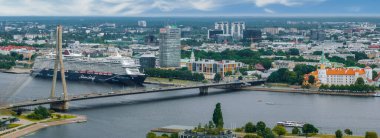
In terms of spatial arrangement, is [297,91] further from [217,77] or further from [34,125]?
[34,125]

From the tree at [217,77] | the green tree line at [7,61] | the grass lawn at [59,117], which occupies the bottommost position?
the grass lawn at [59,117]

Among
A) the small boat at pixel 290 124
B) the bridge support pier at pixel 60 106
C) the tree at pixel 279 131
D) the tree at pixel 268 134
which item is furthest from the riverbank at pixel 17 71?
the tree at pixel 268 134

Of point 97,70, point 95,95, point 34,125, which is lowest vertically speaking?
point 34,125

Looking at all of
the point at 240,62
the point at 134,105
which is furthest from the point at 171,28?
the point at 134,105

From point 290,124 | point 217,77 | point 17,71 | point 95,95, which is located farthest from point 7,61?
point 290,124

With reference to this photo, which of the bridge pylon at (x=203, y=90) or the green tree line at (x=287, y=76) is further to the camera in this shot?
the green tree line at (x=287, y=76)

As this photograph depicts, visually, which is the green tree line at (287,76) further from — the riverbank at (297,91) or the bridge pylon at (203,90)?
the bridge pylon at (203,90)

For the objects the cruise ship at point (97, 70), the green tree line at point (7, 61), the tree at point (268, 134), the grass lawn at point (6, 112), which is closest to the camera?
the tree at point (268, 134)
